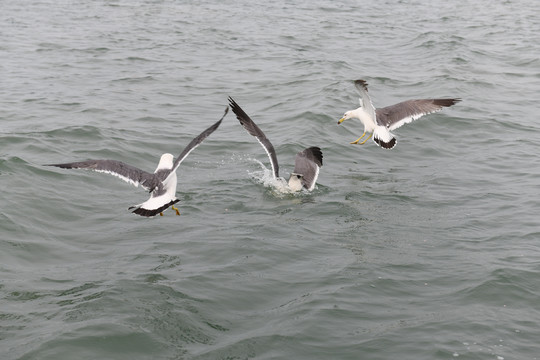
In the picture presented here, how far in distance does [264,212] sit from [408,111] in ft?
13.3

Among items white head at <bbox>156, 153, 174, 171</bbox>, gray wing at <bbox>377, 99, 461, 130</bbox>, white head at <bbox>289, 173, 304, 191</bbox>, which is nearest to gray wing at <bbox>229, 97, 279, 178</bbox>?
white head at <bbox>289, 173, 304, 191</bbox>

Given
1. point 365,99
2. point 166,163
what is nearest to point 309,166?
point 166,163

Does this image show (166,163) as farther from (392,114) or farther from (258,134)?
(392,114)

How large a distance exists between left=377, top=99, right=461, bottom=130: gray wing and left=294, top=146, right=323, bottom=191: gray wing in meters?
2.40

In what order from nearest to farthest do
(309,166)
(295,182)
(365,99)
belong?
1. (295,182)
2. (309,166)
3. (365,99)

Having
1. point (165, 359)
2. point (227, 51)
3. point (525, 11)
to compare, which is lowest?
point (165, 359)

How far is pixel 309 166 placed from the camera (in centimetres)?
1029

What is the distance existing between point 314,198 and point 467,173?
271cm

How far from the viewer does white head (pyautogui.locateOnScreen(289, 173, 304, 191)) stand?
1003cm

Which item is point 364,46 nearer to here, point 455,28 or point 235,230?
point 455,28

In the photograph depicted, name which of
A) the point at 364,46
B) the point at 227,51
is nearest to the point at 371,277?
the point at 227,51

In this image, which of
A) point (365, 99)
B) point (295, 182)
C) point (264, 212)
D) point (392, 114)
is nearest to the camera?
point (264, 212)

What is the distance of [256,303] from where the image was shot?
23.7 ft

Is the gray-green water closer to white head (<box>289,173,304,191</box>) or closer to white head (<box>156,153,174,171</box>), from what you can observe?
white head (<box>289,173,304,191</box>)
